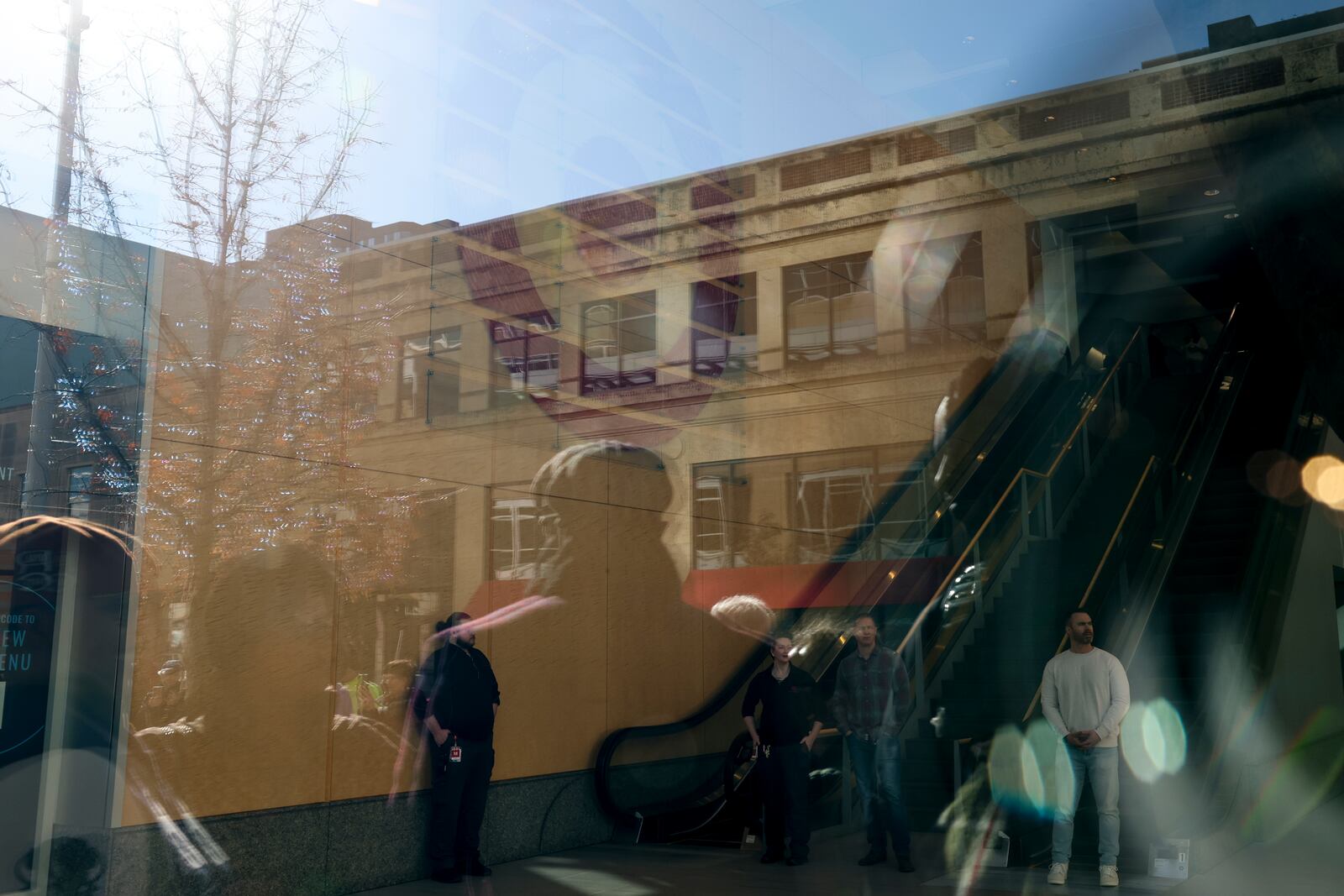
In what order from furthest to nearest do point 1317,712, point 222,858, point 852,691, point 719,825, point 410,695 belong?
1. point 1317,712
2. point 719,825
3. point 852,691
4. point 410,695
5. point 222,858

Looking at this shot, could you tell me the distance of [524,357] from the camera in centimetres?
861

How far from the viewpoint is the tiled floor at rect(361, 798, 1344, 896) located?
6.71 metres

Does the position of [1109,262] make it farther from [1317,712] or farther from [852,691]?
[852,691]

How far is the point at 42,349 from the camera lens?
5730 mm

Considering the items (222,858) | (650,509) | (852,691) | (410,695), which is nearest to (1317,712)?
(852,691)

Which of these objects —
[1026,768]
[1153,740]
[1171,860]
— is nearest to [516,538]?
[1026,768]

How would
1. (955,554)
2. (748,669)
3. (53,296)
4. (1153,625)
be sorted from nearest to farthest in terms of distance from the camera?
(53,296) → (1153,625) → (748,669) → (955,554)

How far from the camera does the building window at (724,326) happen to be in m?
11.5

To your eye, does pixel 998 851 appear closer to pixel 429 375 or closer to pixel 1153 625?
pixel 1153 625

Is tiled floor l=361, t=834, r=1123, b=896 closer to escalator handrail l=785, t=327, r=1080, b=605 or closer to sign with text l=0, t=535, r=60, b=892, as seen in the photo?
sign with text l=0, t=535, r=60, b=892

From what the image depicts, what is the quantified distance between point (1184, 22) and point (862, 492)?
5302 millimetres

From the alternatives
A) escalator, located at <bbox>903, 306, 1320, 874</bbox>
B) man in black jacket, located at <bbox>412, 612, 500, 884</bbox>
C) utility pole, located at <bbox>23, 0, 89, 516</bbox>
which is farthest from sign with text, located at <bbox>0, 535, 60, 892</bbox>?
escalator, located at <bbox>903, 306, 1320, 874</bbox>

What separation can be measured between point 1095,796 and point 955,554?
180 inches

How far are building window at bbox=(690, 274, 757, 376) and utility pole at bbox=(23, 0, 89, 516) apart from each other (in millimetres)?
6336
